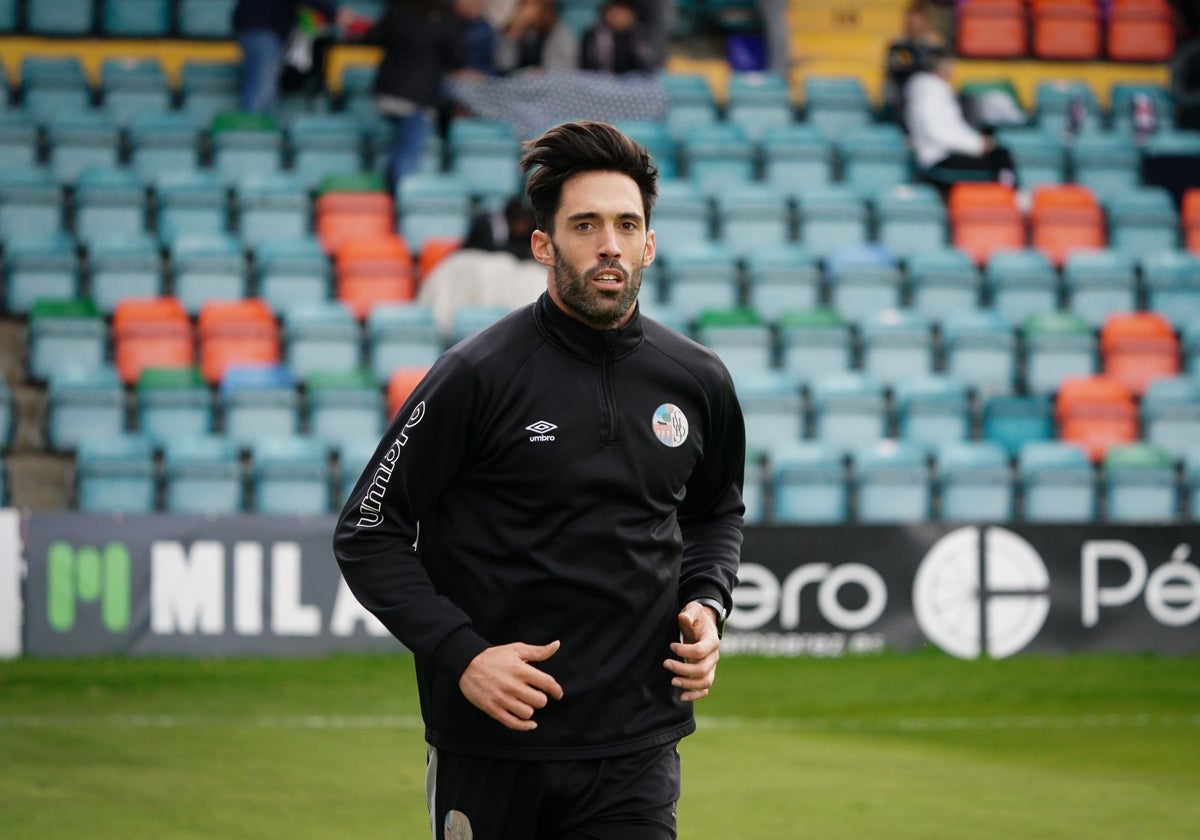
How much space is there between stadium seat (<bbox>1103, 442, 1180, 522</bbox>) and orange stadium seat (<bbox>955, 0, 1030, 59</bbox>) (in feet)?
24.0

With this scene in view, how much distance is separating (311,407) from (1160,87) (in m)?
10.4

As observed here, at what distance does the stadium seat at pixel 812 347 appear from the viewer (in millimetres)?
13430

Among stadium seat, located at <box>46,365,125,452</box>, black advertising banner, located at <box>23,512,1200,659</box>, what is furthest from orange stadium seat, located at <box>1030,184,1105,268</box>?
stadium seat, located at <box>46,365,125,452</box>

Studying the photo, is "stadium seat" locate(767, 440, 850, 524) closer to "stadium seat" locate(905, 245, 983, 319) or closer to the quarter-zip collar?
"stadium seat" locate(905, 245, 983, 319)

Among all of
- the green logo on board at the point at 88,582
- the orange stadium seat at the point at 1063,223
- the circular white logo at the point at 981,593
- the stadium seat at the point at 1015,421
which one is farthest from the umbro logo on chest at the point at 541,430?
the orange stadium seat at the point at 1063,223

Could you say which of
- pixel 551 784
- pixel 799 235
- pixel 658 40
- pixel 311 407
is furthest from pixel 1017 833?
pixel 658 40

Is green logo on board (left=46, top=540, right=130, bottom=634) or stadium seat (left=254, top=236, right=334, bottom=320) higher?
stadium seat (left=254, top=236, right=334, bottom=320)

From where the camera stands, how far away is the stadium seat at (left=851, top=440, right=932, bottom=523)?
12281 millimetres

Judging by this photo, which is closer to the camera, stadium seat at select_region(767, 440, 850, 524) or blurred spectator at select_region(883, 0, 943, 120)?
stadium seat at select_region(767, 440, 850, 524)

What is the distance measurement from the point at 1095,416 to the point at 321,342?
5.87 metres

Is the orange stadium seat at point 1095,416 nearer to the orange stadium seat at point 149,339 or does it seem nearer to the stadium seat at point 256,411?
the stadium seat at point 256,411

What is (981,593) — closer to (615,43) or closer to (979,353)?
(979,353)

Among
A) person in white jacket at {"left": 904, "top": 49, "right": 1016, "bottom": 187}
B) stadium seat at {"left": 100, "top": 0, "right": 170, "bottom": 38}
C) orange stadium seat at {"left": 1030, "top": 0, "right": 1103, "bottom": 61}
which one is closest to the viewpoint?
person in white jacket at {"left": 904, "top": 49, "right": 1016, "bottom": 187}

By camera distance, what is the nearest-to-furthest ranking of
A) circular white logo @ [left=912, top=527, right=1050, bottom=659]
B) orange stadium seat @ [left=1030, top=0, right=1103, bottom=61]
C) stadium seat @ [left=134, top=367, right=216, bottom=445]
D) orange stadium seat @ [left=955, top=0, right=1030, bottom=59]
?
1. circular white logo @ [left=912, top=527, right=1050, bottom=659]
2. stadium seat @ [left=134, top=367, right=216, bottom=445]
3. orange stadium seat @ [left=955, top=0, right=1030, bottom=59]
4. orange stadium seat @ [left=1030, top=0, right=1103, bottom=61]
